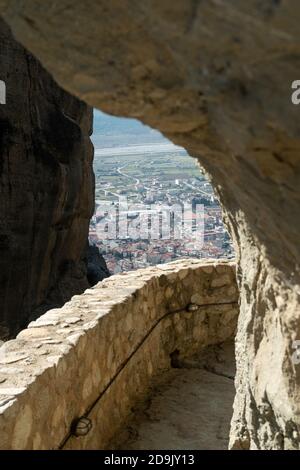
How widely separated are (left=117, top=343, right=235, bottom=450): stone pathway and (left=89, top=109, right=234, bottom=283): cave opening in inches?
72.4

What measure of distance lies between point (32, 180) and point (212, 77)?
1599cm

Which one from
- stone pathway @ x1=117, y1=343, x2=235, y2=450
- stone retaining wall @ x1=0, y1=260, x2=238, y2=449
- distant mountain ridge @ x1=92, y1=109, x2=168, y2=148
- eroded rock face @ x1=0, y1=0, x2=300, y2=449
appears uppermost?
distant mountain ridge @ x1=92, y1=109, x2=168, y2=148

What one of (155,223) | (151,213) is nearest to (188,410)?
(155,223)

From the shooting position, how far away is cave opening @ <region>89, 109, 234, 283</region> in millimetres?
28977

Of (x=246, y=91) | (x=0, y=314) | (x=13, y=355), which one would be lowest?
(x=0, y=314)

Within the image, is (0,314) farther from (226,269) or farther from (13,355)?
(13,355)

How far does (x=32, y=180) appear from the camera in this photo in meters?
17.1

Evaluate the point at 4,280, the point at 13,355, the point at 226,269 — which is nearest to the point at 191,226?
the point at 4,280

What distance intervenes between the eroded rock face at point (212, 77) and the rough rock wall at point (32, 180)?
49.3 ft

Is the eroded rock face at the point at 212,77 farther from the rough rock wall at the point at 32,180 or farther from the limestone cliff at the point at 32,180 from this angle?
the rough rock wall at the point at 32,180

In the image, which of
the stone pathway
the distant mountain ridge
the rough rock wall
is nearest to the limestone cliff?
the rough rock wall

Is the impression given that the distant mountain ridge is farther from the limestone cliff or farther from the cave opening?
the limestone cliff
